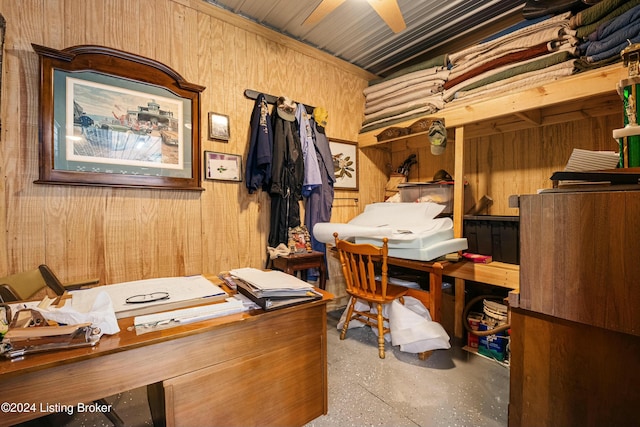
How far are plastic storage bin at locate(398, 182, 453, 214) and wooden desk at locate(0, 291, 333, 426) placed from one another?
1688 millimetres

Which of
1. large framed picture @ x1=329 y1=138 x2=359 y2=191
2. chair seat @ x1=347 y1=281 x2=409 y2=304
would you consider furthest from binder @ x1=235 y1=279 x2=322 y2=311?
large framed picture @ x1=329 y1=138 x2=359 y2=191

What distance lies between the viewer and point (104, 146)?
1.86 metres

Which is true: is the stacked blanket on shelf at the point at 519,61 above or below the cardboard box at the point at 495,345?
above

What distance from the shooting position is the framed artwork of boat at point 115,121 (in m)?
1.71

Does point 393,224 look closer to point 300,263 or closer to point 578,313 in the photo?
point 300,263

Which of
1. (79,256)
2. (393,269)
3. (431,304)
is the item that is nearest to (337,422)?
(431,304)

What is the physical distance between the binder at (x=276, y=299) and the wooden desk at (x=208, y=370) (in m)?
0.03

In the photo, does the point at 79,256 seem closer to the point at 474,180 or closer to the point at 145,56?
the point at 145,56

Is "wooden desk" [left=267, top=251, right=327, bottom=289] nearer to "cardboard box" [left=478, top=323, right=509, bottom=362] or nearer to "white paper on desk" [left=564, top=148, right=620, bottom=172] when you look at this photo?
"cardboard box" [left=478, top=323, right=509, bottom=362]

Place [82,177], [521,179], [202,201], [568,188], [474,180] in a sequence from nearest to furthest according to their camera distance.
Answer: [568,188], [82,177], [202,201], [521,179], [474,180]

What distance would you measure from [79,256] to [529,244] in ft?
7.61

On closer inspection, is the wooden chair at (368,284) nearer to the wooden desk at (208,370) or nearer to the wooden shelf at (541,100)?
the wooden desk at (208,370)

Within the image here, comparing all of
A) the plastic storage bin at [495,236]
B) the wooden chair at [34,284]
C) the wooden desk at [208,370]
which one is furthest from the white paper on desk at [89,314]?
the plastic storage bin at [495,236]

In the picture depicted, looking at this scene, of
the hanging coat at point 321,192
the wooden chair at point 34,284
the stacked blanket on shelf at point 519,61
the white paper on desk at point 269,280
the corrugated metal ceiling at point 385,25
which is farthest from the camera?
the hanging coat at point 321,192
